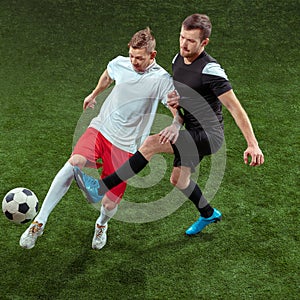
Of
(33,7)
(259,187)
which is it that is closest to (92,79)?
(33,7)

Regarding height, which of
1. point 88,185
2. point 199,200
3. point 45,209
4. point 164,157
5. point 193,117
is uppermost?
point 193,117

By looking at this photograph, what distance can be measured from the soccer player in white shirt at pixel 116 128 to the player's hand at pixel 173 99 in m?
0.06

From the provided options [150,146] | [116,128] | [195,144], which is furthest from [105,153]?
[195,144]

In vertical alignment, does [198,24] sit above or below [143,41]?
above

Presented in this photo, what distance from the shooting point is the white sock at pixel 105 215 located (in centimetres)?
427

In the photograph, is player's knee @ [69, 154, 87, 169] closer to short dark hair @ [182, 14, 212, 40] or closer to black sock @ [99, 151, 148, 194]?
black sock @ [99, 151, 148, 194]

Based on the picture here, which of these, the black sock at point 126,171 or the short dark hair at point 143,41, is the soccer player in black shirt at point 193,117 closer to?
the black sock at point 126,171

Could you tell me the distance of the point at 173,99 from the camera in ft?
13.4

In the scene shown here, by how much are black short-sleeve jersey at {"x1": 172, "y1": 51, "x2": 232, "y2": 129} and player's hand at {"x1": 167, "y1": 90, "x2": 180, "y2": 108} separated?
3 cm

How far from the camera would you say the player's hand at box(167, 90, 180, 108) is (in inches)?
161

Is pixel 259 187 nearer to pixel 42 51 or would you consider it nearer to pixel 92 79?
pixel 92 79

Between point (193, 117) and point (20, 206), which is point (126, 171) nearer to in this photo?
point (193, 117)

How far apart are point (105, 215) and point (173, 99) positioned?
2.77 ft

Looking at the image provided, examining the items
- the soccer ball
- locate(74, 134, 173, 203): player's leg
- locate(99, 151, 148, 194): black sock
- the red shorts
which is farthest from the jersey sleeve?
the soccer ball
